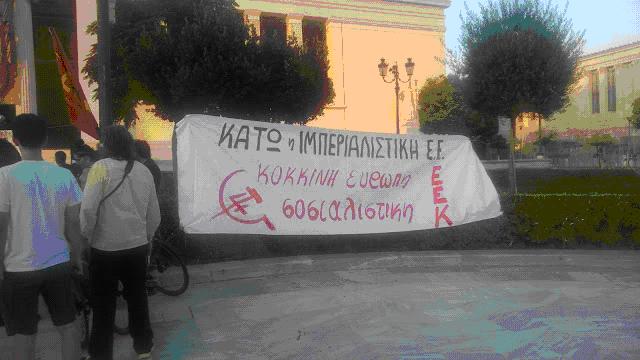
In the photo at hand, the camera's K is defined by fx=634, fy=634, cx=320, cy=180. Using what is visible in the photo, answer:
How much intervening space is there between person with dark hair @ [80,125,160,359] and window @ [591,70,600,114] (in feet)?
179

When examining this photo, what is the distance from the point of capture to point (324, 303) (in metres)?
6.41

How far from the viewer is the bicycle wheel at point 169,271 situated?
22.4ft

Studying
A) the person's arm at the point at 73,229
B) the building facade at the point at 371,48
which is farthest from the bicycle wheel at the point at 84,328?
the building facade at the point at 371,48

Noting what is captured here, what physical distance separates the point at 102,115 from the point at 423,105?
29431mm

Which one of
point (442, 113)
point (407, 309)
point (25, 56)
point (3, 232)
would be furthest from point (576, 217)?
point (442, 113)

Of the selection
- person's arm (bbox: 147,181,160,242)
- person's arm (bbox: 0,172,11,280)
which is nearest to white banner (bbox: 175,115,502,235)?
person's arm (bbox: 147,181,160,242)

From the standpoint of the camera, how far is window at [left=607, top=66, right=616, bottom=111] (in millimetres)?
51141

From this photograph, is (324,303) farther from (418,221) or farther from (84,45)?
(84,45)

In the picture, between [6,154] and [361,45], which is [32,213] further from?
[361,45]

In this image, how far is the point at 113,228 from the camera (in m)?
4.03

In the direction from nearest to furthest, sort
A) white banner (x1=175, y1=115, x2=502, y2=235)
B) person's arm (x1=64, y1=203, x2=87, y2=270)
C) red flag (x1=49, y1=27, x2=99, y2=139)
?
person's arm (x1=64, y1=203, x2=87, y2=270)
white banner (x1=175, y1=115, x2=502, y2=235)
red flag (x1=49, y1=27, x2=99, y2=139)

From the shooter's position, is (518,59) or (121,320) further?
(518,59)

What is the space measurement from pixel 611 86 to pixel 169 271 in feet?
171

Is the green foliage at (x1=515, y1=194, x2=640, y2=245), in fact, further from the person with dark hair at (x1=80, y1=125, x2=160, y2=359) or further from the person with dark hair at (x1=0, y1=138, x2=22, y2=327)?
the person with dark hair at (x1=0, y1=138, x2=22, y2=327)
